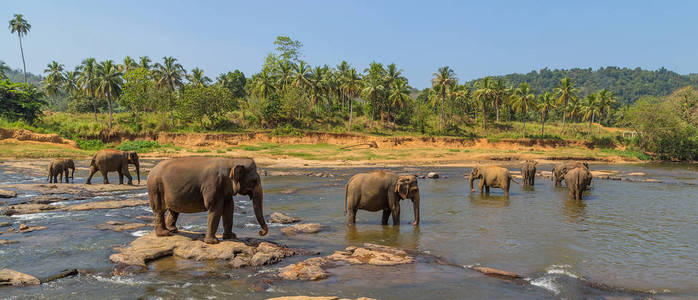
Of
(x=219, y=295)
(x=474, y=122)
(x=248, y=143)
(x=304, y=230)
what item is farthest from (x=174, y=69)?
(x=219, y=295)

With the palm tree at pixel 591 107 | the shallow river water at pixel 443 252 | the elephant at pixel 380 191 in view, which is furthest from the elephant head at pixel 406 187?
the palm tree at pixel 591 107

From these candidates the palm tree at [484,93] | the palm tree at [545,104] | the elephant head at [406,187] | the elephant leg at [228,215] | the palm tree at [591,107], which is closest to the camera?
the elephant leg at [228,215]

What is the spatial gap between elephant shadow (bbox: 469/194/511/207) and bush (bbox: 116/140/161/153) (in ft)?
145

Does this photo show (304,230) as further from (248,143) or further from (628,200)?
(248,143)

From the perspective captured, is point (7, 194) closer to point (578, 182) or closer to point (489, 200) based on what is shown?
point (489, 200)

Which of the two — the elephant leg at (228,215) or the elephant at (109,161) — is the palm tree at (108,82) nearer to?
the elephant at (109,161)

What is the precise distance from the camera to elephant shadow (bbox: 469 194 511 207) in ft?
68.6

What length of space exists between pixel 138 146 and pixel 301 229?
4878cm

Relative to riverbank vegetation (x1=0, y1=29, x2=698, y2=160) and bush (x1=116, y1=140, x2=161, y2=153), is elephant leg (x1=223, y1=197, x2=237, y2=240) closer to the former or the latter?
bush (x1=116, y1=140, x2=161, y2=153)

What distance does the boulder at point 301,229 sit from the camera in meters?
13.9

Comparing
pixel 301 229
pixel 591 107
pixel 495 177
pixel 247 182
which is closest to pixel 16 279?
pixel 247 182

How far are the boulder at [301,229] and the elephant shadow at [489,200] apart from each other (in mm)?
9538

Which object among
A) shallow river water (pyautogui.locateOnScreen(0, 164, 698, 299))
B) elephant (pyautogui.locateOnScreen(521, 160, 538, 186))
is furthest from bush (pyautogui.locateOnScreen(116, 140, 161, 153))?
elephant (pyautogui.locateOnScreen(521, 160, 538, 186))

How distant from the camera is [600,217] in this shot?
1789cm
